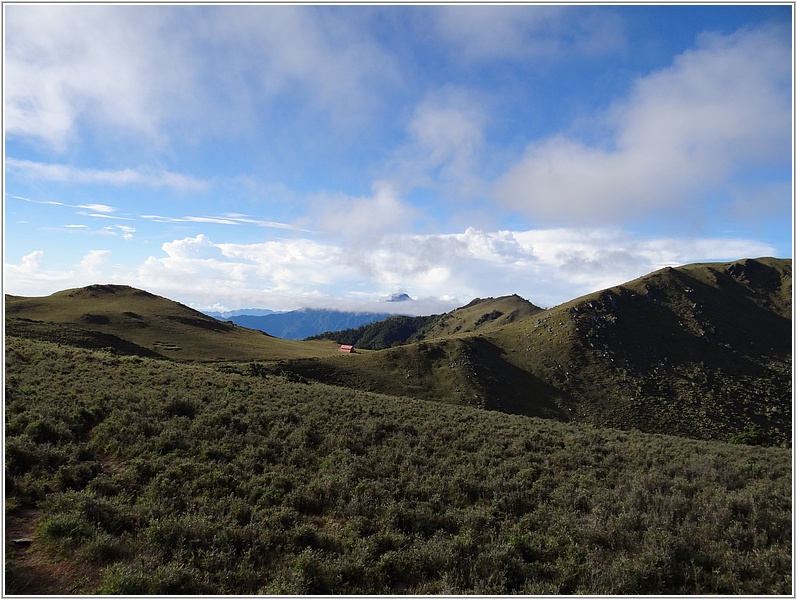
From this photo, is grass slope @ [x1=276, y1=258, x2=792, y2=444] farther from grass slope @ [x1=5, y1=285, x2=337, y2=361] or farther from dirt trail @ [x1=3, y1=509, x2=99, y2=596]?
dirt trail @ [x1=3, y1=509, x2=99, y2=596]

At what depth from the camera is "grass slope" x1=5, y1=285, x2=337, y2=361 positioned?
60281 mm

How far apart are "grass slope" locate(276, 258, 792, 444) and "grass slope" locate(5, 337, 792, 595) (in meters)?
44.9

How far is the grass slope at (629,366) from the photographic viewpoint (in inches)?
2514

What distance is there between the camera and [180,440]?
1385cm

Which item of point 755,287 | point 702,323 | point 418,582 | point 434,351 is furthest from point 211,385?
point 755,287

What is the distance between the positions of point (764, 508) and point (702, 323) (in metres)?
113

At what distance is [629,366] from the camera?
8131 cm

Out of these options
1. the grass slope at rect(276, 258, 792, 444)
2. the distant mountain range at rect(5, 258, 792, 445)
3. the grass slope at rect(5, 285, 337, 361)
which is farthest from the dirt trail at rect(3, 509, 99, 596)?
the grass slope at rect(5, 285, 337, 361)

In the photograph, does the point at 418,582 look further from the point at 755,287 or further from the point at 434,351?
the point at 755,287

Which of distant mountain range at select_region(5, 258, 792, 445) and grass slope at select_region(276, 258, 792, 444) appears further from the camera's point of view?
grass slope at select_region(276, 258, 792, 444)

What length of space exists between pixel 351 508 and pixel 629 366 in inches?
3450

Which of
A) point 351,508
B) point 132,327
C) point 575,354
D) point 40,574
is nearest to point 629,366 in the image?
point 575,354

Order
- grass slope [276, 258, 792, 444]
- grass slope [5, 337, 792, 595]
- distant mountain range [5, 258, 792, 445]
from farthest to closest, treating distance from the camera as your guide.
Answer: grass slope [276, 258, 792, 444] < distant mountain range [5, 258, 792, 445] < grass slope [5, 337, 792, 595]

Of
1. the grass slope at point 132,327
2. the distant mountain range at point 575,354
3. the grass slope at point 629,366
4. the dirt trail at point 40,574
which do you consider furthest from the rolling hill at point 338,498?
the grass slope at point 629,366
